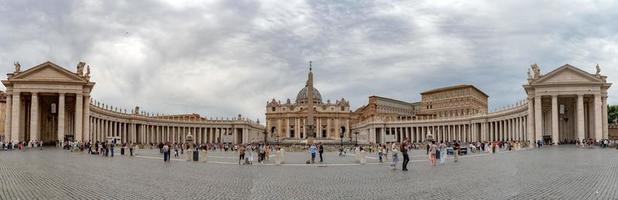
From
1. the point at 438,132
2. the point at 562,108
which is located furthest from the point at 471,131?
the point at 562,108

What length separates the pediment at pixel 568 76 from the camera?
204 ft

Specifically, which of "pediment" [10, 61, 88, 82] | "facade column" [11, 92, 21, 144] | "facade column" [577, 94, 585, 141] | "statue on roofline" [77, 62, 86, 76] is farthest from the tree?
"facade column" [11, 92, 21, 144]

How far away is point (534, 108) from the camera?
66562 mm

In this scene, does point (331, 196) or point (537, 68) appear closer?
point (331, 196)

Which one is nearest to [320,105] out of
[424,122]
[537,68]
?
[424,122]

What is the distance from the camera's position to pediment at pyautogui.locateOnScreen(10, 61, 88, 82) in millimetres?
62750

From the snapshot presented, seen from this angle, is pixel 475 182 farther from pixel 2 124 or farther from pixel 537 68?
pixel 2 124

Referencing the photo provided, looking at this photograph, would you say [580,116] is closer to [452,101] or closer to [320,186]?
[320,186]

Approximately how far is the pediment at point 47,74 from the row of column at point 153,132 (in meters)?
12.2

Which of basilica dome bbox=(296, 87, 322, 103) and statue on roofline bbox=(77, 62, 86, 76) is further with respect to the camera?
basilica dome bbox=(296, 87, 322, 103)

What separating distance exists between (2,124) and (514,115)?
322 feet

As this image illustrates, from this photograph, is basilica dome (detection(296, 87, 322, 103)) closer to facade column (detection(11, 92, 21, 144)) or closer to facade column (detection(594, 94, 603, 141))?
facade column (detection(594, 94, 603, 141))

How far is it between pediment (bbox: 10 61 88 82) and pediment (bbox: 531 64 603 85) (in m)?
56.4

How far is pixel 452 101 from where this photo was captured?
151500mm
